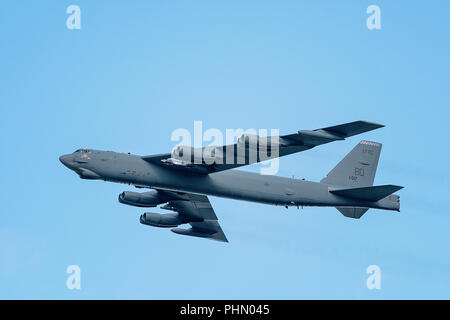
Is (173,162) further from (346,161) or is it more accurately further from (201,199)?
(346,161)

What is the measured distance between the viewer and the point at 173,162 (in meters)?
53.1

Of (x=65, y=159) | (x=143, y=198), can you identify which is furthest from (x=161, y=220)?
(x=65, y=159)

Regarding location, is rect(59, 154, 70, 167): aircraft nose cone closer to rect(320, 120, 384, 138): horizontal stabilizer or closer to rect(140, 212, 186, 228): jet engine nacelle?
rect(140, 212, 186, 228): jet engine nacelle

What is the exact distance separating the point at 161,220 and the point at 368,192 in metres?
14.3

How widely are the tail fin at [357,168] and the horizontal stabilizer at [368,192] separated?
224cm

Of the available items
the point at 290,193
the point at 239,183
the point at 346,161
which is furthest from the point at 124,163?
the point at 346,161

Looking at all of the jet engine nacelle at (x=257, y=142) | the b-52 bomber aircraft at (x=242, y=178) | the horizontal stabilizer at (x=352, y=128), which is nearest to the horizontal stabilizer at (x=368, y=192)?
the b-52 bomber aircraft at (x=242, y=178)

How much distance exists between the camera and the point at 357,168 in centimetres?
5841

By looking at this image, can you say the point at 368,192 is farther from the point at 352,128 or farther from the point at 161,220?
the point at 161,220

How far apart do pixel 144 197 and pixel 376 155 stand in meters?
15.7

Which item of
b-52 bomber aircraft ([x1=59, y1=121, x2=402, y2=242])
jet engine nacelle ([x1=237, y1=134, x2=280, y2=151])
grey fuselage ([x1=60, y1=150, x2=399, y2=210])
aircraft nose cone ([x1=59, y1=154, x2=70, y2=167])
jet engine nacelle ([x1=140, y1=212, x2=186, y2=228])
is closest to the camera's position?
jet engine nacelle ([x1=237, y1=134, x2=280, y2=151])

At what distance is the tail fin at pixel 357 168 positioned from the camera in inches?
2288

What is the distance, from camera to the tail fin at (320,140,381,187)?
5812 cm

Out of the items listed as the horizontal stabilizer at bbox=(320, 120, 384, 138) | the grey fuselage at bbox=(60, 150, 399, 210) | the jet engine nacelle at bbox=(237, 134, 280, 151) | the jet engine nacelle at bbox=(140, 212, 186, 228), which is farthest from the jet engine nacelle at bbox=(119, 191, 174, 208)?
the horizontal stabilizer at bbox=(320, 120, 384, 138)
